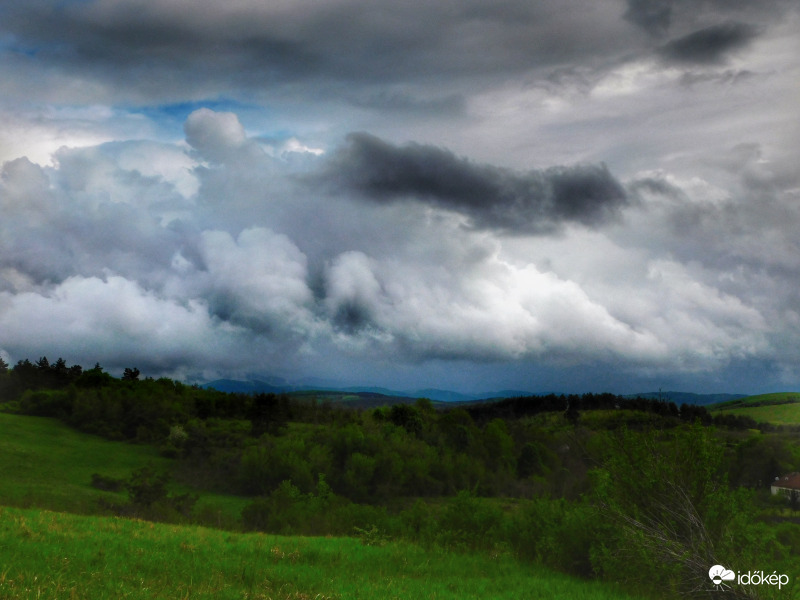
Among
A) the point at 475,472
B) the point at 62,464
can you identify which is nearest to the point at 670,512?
the point at 475,472

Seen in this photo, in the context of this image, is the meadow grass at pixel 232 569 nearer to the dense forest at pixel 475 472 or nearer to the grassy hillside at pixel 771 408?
the dense forest at pixel 475 472

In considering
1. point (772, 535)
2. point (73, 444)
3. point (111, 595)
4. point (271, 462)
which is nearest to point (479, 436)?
point (271, 462)

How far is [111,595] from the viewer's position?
8.98 metres

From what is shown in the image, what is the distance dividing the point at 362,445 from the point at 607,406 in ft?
254

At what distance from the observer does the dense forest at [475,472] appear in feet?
50.0

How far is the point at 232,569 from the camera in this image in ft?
41.4

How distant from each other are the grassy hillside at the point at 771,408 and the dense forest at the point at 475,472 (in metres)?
14.3

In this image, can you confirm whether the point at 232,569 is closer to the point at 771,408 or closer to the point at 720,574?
the point at 720,574

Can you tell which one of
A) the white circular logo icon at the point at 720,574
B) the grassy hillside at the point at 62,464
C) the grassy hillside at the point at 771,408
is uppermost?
the white circular logo icon at the point at 720,574

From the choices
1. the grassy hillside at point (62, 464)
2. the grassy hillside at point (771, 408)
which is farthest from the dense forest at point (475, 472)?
the grassy hillside at point (771, 408)

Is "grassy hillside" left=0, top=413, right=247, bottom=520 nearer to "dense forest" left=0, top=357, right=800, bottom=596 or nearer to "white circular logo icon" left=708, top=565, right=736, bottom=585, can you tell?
"dense forest" left=0, top=357, right=800, bottom=596

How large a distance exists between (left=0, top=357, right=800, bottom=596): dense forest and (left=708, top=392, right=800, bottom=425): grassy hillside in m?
14.3

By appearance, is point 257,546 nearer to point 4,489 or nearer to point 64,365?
point 4,489

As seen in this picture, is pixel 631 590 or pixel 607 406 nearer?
pixel 631 590
